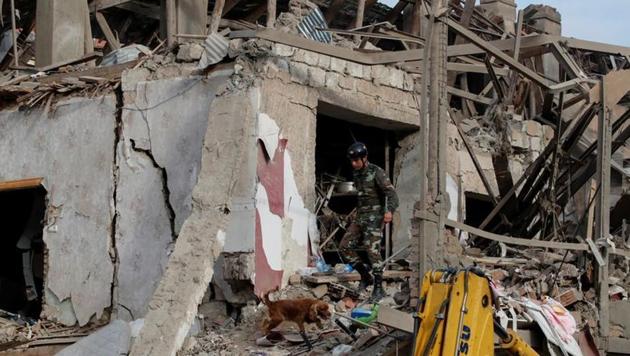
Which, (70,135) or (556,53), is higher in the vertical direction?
(556,53)

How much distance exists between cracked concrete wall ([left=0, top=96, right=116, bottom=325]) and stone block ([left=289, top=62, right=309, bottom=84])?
200 cm

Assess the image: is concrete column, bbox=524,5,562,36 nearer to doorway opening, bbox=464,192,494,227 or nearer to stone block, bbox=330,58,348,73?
doorway opening, bbox=464,192,494,227

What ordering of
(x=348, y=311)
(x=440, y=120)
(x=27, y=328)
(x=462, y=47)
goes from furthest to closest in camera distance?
(x=27, y=328)
(x=462, y=47)
(x=348, y=311)
(x=440, y=120)

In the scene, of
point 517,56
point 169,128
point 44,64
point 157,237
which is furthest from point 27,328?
point 517,56

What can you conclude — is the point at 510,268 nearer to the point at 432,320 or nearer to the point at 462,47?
the point at 462,47

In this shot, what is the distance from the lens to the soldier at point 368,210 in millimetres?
9578

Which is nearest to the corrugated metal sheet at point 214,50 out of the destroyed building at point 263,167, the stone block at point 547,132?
the destroyed building at point 263,167

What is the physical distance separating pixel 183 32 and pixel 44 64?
1.93 m

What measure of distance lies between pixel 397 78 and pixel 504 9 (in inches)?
261

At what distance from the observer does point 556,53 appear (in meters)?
9.62

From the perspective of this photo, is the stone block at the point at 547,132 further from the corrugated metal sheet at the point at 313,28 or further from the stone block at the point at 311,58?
the stone block at the point at 311,58

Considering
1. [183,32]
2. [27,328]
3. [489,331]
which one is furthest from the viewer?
[183,32]

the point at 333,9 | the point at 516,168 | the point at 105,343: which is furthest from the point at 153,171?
the point at 333,9

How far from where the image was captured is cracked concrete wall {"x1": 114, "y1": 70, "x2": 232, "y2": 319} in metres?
10.4
